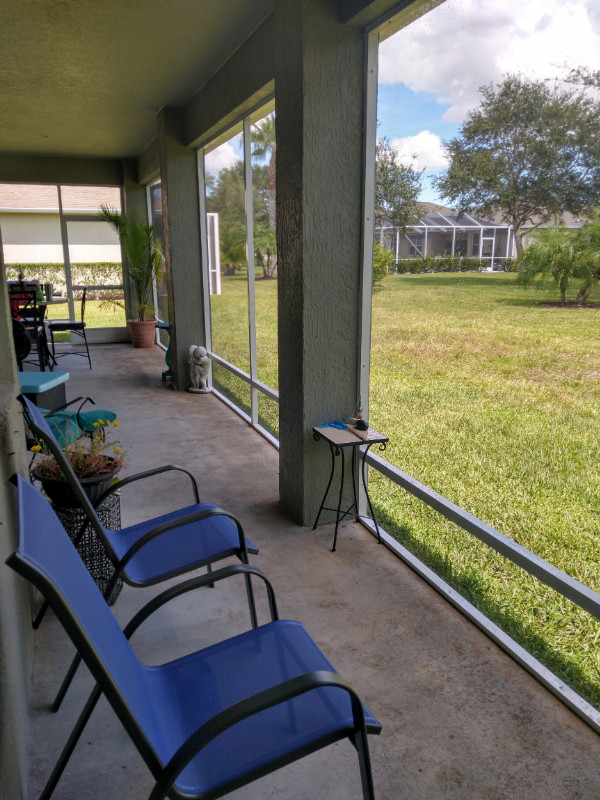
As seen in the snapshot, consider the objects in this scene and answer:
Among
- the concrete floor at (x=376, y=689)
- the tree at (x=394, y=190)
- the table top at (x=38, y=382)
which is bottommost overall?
the concrete floor at (x=376, y=689)

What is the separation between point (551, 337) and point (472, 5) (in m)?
1.39

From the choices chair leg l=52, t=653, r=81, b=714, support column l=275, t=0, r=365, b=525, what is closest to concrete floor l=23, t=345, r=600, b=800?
chair leg l=52, t=653, r=81, b=714

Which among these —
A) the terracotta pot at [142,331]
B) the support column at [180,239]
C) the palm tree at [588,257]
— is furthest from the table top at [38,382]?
the terracotta pot at [142,331]

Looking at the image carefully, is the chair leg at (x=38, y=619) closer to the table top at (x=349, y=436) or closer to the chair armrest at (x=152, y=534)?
the chair armrest at (x=152, y=534)

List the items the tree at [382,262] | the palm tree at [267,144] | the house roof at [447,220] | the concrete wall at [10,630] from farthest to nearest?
the palm tree at [267,144]
the tree at [382,262]
the house roof at [447,220]
the concrete wall at [10,630]

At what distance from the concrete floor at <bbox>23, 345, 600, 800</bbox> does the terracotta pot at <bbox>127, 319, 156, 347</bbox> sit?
646 centimetres

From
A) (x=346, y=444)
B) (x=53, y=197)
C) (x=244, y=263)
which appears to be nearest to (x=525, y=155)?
(x=346, y=444)

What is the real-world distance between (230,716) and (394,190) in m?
2.68

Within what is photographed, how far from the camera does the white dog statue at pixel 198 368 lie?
6.35m

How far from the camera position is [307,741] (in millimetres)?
1240

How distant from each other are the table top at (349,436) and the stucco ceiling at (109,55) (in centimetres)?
253

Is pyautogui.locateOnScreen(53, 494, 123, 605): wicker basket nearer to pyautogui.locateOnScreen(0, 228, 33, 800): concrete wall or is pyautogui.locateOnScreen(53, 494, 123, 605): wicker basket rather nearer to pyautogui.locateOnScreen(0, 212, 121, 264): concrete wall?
pyautogui.locateOnScreen(0, 228, 33, 800): concrete wall

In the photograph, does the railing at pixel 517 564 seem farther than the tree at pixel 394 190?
No

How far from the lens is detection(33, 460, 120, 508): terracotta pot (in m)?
2.39
